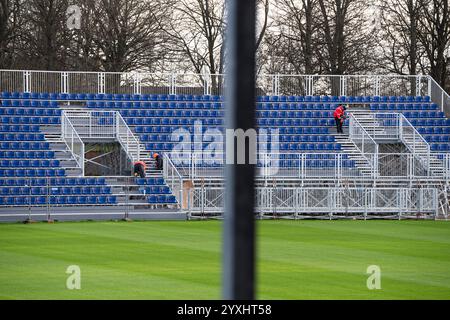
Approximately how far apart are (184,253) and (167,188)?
14268 mm

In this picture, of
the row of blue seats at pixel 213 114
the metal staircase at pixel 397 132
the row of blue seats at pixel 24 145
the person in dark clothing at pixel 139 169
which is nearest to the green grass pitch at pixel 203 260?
the person in dark clothing at pixel 139 169

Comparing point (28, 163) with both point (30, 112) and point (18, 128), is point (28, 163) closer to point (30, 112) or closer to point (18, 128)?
point (18, 128)

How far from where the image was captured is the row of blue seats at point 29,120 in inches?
1457

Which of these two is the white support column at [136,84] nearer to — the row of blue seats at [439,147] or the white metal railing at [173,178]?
the white metal railing at [173,178]

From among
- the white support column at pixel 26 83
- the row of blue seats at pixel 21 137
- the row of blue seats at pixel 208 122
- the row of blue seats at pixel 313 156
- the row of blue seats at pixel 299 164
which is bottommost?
the row of blue seats at pixel 299 164

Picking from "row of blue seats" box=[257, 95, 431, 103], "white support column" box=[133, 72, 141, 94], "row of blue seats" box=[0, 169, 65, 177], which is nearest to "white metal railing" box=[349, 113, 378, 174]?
"row of blue seats" box=[257, 95, 431, 103]

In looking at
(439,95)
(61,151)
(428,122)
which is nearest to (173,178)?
(61,151)

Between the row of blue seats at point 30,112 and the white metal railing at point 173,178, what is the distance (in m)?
5.75

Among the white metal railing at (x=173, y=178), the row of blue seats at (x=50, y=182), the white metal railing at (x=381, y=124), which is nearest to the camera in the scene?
the row of blue seats at (x=50, y=182)

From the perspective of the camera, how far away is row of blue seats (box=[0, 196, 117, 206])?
3216 cm

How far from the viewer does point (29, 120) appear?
37.3 metres

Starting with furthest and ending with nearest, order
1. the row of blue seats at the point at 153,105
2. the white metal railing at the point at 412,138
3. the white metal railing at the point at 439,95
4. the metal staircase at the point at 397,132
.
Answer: the white metal railing at the point at 439,95 → the row of blue seats at the point at 153,105 → the white metal railing at the point at 412,138 → the metal staircase at the point at 397,132

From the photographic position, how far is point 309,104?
4172cm
